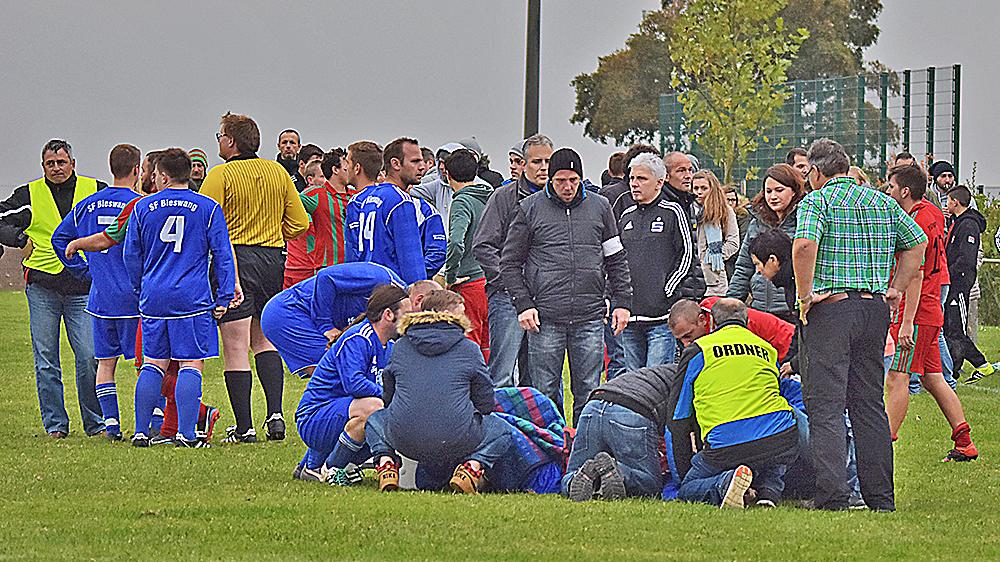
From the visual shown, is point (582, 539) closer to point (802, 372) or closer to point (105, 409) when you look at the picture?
point (802, 372)

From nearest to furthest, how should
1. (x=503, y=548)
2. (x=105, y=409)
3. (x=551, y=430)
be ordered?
(x=503, y=548) < (x=551, y=430) < (x=105, y=409)

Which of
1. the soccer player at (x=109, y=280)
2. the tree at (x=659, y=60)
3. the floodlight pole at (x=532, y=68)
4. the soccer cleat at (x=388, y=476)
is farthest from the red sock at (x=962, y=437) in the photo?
the tree at (x=659, y=60)

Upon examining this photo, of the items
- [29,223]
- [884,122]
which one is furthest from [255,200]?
[884,122]

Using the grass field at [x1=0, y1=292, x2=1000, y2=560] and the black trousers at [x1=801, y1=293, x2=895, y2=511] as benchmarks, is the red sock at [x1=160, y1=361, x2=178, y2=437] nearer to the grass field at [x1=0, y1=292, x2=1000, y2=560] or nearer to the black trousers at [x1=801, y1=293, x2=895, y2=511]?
the grass field at [x1=0, y1=292, x2=1000, y2=560]

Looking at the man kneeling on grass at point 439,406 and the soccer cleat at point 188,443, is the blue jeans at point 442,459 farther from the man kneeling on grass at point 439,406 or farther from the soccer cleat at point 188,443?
the soccer cleat at point 188,443

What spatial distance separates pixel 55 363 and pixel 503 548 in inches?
223

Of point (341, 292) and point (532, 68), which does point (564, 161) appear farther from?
point (532, 68)

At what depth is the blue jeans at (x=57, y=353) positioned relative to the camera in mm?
10961

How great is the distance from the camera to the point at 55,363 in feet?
36.2

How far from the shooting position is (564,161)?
9875mm

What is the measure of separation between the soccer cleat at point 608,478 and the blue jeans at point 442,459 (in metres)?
0.57

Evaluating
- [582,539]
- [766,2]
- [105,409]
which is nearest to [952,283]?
[105,409]

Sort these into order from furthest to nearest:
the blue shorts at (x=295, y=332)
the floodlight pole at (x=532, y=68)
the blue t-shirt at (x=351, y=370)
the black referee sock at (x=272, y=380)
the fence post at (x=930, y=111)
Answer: the fence post at (x=930, y=111), the floodlight pole at (x=532, y=68), the black referee sock at (x=272, y=380), the blue shorts at (x=295, y=332), the blue t-shirt at (x=351, y=370)

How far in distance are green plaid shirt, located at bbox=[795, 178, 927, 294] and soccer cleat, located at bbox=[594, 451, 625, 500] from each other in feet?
4.54
